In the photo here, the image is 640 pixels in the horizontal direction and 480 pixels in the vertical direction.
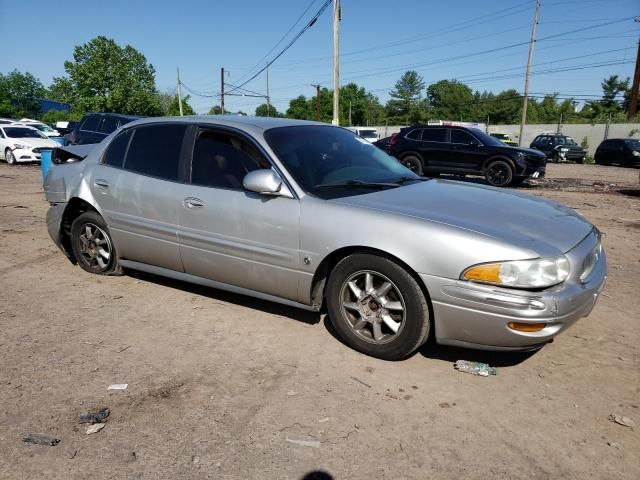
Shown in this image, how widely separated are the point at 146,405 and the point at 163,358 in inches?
23.0

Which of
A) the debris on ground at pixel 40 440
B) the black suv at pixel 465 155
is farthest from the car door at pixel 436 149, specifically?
the debris on ground at pixel 40 440

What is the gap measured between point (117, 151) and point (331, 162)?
6.88 ft

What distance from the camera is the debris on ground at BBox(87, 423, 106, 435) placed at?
2545 millimetres

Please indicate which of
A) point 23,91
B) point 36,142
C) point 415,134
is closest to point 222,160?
point 415,134

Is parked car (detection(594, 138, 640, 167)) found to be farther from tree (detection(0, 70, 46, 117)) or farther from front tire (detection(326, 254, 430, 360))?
tree (detection(0, 70, 46, 117))

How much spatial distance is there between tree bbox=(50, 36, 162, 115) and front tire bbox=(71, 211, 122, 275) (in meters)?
57.1

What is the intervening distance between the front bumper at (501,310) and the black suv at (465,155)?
36.6 ft

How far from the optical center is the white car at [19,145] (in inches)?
706

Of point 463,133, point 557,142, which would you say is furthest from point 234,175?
point 557,142

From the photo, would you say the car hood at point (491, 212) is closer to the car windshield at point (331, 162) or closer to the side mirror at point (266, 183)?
the car windshield at point (331, 162)

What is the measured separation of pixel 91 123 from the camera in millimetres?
15711

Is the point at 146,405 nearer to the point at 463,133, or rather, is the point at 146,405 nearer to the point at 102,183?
the point at 102,183

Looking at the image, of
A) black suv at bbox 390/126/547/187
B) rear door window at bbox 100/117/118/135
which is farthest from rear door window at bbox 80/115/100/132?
black suv at bbox 390/126/547/187

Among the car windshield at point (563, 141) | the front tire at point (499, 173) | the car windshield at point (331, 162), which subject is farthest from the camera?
the car windshield at point (563, 141)
